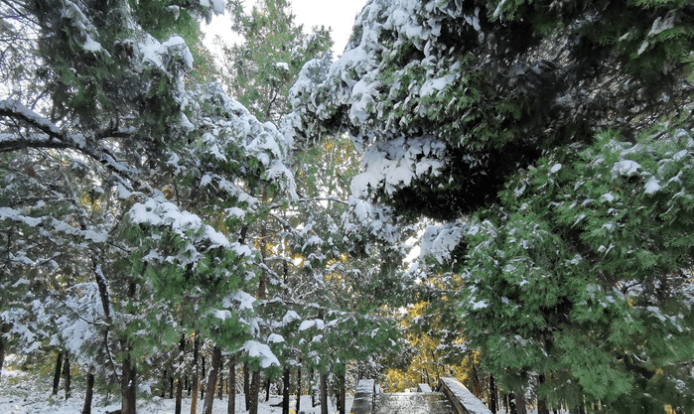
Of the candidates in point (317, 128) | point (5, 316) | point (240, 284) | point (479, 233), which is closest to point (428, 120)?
point (479, 233)

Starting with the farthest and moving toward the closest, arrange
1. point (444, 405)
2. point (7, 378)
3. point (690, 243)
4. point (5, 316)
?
point (7, 378) < point (5, 316) < point (444, 405) < point (690, 243)

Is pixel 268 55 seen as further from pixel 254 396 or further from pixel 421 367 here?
pixel 421 367

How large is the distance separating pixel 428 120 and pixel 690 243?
270 cm

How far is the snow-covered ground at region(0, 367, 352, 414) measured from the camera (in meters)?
19.2

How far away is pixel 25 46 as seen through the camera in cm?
407

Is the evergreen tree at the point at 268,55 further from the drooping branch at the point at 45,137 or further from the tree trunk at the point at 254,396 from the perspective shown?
the tree trunk at the point at 254,396

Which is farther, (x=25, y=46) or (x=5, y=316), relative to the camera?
(x=5, y=316)

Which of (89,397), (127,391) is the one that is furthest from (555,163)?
(89,397)

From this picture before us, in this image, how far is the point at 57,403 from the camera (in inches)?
861

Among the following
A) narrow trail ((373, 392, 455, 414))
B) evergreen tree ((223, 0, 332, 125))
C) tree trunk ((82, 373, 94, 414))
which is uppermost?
evergreen tree ((223, 0, 332, 125))

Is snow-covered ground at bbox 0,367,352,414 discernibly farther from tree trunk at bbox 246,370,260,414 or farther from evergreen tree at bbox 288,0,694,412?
evergreen tree at bbox 288,0,694,412

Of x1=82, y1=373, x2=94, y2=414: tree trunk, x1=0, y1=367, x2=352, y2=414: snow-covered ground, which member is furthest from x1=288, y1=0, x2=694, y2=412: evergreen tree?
x1=82, y1=373, x2=94, y2=414: tree trunk

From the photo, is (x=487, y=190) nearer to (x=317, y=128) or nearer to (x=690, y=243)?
(x=690, y=243)

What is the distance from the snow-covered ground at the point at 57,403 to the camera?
19.2m
